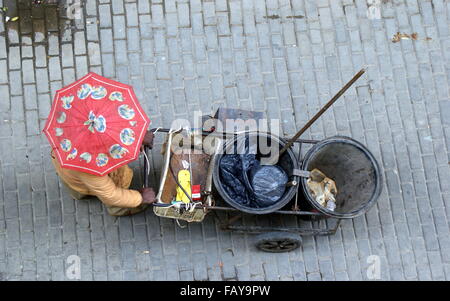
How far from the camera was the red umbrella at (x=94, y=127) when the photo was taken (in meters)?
4.18

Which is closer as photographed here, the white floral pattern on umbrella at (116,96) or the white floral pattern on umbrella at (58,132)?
the white floral pattern on umbrella at (58,132)

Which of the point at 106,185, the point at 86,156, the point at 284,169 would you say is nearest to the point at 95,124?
the point at 86,156

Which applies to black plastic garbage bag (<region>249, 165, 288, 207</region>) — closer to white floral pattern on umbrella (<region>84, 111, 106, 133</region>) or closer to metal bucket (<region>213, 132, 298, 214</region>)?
metal bucket (<region>213, 132, 298, 214</region>)

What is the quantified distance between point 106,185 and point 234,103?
217 cm

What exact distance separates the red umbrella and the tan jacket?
27 centimetres

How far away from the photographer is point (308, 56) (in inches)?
253

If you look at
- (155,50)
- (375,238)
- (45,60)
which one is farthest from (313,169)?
(45,60)

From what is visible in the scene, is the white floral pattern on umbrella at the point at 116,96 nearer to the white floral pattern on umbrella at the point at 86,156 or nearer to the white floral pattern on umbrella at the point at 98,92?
the white floral pattern on umbrella at the point at 98,92

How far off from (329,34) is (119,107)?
3295mm

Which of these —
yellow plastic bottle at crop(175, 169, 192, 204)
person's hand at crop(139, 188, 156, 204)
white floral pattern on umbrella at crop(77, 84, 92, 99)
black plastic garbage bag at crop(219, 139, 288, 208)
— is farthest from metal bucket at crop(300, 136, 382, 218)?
white floral pattern on umbrella at crop(77, 84, 92, 99)

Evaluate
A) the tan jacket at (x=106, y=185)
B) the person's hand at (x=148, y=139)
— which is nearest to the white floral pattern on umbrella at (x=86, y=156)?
the tan jacket at (x=106, y=185)

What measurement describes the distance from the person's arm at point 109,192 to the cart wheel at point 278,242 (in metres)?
1.37
